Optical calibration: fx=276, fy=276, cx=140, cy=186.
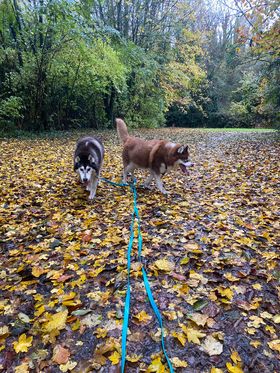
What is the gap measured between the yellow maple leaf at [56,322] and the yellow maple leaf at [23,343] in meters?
0.16

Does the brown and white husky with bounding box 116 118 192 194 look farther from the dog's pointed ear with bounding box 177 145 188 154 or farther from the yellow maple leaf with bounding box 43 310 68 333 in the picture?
the yellow maple leaf with bounding box 43 310 68 333

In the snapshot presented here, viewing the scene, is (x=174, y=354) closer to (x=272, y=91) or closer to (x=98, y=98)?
(x=272, y=91)

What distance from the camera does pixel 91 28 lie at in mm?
12430

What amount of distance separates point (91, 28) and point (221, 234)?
11.8 meters

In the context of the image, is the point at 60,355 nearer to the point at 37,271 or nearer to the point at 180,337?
the point at 180,337

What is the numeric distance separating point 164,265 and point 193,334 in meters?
1.11

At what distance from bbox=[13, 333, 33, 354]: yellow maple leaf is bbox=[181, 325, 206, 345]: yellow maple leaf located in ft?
4.60

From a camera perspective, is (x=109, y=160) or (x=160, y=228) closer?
(x=160, y=228)

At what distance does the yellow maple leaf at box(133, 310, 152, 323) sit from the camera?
268 centimetres

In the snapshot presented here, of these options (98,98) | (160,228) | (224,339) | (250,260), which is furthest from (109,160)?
(98,98)

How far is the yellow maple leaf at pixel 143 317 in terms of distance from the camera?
8.81ft

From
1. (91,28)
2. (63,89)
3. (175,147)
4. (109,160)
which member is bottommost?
(109,160)

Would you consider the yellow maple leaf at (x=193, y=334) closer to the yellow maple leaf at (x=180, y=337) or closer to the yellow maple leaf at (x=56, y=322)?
the yellow maple leaf at (x=180, y=337)

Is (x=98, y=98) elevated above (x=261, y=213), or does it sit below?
above
